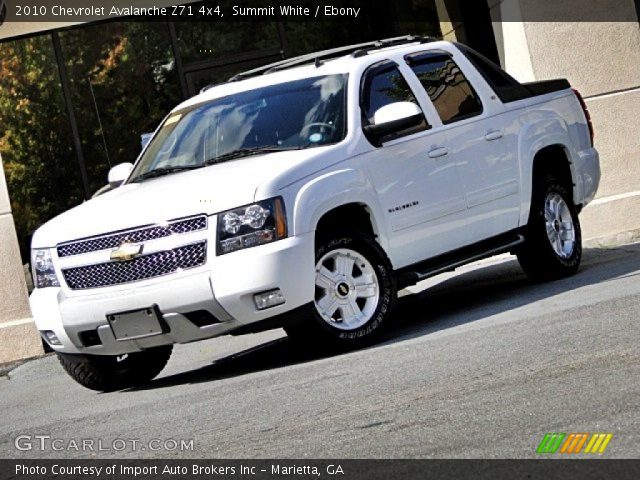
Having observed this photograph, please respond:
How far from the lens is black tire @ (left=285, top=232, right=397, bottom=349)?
9039 millimetres

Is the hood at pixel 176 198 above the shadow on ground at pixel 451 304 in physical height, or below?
above

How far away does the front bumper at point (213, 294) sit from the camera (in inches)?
340

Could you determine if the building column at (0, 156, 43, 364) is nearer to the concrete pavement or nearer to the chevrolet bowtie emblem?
the concrete pavement

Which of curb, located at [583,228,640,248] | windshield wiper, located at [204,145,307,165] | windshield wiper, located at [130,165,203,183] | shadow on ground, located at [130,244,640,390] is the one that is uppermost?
windshield wiper, located at [204,145,307,165]

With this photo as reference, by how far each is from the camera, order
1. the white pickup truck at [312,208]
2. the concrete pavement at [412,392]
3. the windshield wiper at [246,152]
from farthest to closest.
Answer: the windshield wiper at [246,152] < the white pickup truck at [312,208] < the concrete pavement at [412,392]

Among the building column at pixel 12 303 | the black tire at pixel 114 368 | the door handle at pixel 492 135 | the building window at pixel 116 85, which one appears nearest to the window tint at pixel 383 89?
the door handle at pixel 492 135

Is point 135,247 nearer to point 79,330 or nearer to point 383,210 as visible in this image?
point 79,330

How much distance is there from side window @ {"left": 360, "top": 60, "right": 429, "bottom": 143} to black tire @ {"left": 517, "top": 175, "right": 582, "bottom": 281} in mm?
1370

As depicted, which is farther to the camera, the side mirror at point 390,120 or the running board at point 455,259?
the running board at point 455,259

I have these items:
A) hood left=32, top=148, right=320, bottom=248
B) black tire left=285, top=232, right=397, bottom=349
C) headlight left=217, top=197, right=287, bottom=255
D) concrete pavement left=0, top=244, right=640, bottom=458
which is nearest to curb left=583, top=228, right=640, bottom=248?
concrete pavement left=0, top=244, right=640, bottom=458

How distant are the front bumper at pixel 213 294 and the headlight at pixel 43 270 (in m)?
0.34

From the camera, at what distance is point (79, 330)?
9086 mm

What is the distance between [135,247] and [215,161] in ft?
3.75

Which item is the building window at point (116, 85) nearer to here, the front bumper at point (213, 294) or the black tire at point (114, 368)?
the black tire at point (114, 368)
